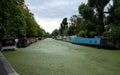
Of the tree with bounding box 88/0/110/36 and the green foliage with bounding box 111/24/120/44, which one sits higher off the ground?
the tree with bounding box 88/0/110/36

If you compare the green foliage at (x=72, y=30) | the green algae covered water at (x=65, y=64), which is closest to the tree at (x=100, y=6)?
the green algae covered water at (x=65, y=64)

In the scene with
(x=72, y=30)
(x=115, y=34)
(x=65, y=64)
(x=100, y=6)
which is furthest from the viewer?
(x=72, y=30)

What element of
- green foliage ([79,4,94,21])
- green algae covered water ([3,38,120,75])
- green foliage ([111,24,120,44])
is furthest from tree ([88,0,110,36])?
green algae covered water ([3,38,120,75])

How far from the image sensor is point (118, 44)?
35.1 meters

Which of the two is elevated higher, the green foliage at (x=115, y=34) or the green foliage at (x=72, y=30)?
the green foliage at (x=72, y=30)

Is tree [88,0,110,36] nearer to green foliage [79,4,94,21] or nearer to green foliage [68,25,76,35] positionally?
green foliage [79,4,94,21]

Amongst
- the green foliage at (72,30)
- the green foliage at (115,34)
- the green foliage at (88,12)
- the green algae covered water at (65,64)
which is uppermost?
the green foliage at (88,12)

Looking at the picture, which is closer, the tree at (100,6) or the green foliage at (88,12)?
the tree at (100,6)

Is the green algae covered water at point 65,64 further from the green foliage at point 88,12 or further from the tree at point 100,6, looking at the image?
the green foliage at point 88,12

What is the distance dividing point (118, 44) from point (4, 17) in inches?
847

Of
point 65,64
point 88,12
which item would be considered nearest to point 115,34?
point 88,12

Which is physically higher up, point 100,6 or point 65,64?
point 100,6

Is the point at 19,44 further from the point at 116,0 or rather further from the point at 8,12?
the point at 116,0

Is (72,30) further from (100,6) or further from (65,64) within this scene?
(65,64)
